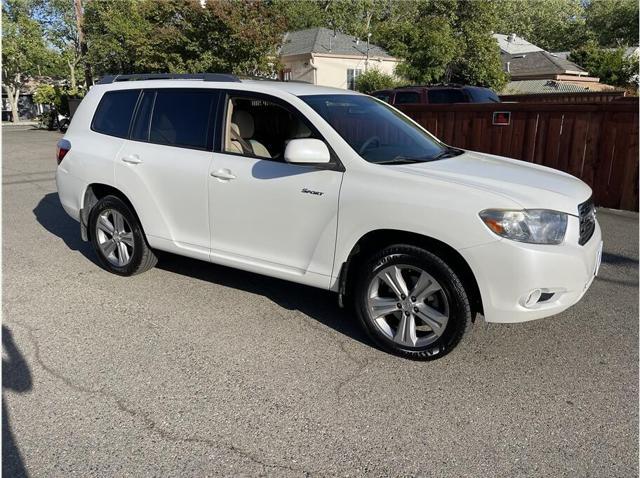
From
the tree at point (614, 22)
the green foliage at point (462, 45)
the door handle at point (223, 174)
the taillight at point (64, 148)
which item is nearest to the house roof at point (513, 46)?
the green foliage at point (462, 45)

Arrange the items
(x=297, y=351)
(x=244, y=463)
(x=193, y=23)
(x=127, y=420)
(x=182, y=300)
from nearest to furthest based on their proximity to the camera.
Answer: (x=244, y=463) → (x=127, y=420) → (x=297, y=351) → (x=182, y=300) → (x=193, y=23)

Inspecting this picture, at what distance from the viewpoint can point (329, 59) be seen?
1414 inches

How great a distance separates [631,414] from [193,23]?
19.2 metres

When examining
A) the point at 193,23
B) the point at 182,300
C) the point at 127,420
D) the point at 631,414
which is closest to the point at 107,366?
the point at 127,420

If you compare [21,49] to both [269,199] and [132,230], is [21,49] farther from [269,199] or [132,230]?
[269,199]

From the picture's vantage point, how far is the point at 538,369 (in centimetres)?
357

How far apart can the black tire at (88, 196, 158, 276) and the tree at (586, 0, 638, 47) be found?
2519 inches

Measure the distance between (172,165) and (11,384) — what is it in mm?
2077

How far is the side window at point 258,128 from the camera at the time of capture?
437 cm

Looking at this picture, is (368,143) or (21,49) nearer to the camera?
(368,143)

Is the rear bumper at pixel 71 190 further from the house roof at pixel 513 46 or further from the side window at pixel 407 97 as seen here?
the house roof at pixel 513 46

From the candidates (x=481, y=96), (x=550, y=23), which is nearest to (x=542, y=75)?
(x=550, y=23)

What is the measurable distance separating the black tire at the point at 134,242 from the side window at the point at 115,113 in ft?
2.15

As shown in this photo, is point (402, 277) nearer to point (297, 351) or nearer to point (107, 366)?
point (297, 351)
